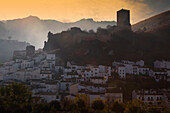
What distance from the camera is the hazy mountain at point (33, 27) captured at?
170 metres

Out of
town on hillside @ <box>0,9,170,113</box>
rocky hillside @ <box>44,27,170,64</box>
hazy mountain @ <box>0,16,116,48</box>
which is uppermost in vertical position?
hazy mountain @ <box>0,16,116,48</box>

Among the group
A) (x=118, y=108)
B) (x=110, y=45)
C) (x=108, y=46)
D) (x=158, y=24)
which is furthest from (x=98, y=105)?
(x=158, y=24)

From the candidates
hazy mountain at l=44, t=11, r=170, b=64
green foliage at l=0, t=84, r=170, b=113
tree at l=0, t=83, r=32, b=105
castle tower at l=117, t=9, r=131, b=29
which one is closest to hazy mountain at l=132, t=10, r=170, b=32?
hazy mountain at l=44, t=11, r=170, b=64

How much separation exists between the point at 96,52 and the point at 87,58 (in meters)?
3.65

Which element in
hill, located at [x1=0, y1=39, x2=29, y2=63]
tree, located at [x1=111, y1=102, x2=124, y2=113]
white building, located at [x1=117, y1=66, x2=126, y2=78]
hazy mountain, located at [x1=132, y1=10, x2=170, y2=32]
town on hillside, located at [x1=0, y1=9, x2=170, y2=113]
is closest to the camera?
tree, located at [x1=111, y1=102, x2=124, y2=113]

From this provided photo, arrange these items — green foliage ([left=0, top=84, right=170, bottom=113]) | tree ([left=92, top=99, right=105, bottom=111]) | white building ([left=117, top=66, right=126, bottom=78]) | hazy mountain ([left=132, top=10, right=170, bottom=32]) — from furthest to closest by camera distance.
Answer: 1. hazy mountain ([left=132, top=10, right=170, bottom=32])
2. white building ([left=117, top=66, right=126, bottom=78])
3. tree ([left=92, top=99, right=105, bottom=111])
4. green foliage ([left=0, top=84, right=170, bottom=113])

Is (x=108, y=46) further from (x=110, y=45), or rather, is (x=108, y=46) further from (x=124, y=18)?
(x=124, y=18)

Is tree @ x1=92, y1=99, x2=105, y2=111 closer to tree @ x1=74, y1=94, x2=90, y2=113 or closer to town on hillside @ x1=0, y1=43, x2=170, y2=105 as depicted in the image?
tree @ x1=74, y1=94, x2=90, y2=113

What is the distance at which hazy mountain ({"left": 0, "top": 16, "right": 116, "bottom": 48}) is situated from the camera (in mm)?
170500

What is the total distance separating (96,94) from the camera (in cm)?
3394

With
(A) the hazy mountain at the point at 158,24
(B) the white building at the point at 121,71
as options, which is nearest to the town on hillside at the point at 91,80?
(B) the white building at the point at 121,71

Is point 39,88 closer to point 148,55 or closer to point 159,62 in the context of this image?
→ point 159,62

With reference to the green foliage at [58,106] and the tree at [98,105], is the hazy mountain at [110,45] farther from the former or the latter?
the tree at [98,105]

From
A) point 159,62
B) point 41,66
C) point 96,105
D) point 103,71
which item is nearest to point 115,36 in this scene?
point 159,62
